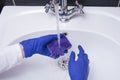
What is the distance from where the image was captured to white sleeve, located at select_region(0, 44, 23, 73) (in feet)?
2.36

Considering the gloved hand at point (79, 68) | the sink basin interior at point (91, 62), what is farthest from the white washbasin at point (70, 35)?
the gloved hand at point (79, 68)

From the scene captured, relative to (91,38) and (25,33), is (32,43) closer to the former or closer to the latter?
(25,33)

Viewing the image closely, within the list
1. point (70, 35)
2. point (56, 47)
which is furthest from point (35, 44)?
point (70, 35)

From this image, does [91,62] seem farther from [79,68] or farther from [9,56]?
[9,56]

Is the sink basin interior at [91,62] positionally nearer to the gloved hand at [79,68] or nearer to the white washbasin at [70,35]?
the white washbasin at [70,35]

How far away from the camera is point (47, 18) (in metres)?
0.88

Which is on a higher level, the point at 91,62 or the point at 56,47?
the point at 56,47

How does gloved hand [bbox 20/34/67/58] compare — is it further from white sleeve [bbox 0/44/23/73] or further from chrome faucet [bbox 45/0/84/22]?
chrome faucet [bbox 45/0/84/22]

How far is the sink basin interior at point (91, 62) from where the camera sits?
80 cm

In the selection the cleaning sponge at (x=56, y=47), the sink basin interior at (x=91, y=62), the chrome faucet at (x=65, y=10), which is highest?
the chrome faucet at (x=65, y=10)

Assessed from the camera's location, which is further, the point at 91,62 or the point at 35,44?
the point at 91,62

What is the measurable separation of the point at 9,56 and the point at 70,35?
10.6 inches

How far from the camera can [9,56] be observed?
2.40 feet

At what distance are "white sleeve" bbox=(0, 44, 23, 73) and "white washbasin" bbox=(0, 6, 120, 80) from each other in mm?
64
